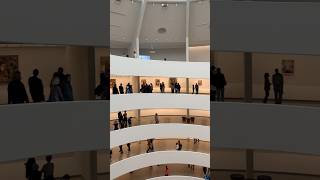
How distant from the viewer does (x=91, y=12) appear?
42.0 ft

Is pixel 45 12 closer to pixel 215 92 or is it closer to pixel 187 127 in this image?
pixel 215 92

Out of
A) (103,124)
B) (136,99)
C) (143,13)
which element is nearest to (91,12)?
(103,124)

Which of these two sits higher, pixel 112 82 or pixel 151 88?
pixel 112 82

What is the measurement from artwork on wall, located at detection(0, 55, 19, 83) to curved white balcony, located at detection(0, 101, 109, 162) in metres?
3.63

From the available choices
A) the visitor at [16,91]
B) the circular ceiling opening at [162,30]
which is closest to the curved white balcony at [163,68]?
the circular ceiling opening at [162,30]

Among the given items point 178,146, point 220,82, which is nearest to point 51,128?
point 220,82

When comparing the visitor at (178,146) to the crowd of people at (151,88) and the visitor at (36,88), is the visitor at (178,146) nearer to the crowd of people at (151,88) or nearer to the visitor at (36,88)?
the crowd of people at (151,88)

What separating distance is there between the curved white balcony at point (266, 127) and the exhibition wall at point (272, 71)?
306 centimetres

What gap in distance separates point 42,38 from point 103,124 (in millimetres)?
3152

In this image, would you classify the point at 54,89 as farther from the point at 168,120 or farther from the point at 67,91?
the point at 168,120

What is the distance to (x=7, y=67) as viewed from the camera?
15430 mm

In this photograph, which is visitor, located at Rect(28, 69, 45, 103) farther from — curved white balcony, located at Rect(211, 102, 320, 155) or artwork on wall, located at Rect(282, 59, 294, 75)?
artwork on wall, located at Rect(282, 59, 294, 75)

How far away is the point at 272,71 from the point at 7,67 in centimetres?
992

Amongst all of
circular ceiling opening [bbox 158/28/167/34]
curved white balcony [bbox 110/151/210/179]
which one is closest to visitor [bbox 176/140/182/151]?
curved white balcony [bbox 110/151/210/179]
